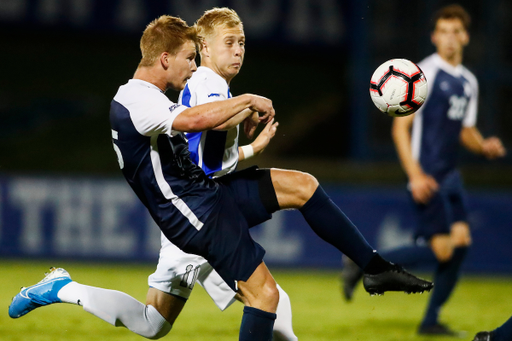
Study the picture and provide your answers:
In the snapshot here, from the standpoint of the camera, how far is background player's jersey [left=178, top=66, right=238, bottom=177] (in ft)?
10.8

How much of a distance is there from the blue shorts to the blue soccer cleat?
8.62 ft

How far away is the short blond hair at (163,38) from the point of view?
3.07 metres

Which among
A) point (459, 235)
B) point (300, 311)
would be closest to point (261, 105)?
point (459, 235)

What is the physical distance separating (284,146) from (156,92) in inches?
312

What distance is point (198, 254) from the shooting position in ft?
10.2

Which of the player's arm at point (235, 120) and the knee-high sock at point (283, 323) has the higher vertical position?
the player's arm at point (235, 120)

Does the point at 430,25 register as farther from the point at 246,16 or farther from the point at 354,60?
the point at 246,16

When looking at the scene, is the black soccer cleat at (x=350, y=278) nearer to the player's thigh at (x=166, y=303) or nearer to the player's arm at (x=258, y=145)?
the player's arm at (x=258, y=145)

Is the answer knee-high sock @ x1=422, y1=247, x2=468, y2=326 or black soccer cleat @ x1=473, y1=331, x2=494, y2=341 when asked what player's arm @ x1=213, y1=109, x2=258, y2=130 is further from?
knee-high sock @ x1=422, y1=247, x2=468, y2=326

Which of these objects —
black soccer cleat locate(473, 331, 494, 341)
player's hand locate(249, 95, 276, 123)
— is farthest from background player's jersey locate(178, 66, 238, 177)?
black soccer cleat locate(473, 331, 494, 341)

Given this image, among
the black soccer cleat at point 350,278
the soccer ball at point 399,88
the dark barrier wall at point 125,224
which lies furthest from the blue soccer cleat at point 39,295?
the dark barrier wall at point 125,224

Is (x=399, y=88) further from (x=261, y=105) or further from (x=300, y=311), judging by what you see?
(x=300, y=311)

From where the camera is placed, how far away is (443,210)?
4.99 m

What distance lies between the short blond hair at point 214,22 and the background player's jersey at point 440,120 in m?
2.21
